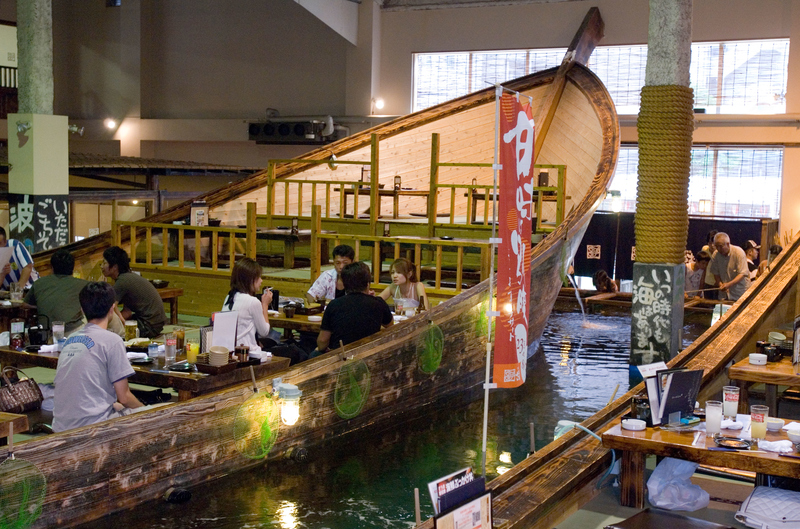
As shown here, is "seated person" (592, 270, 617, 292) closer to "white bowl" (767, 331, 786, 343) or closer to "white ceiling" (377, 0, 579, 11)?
"white ceiling" (377, 0, 579, 11)

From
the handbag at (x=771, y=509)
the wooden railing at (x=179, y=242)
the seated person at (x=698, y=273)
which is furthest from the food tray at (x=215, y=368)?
the seated person at (x=698, y=273)

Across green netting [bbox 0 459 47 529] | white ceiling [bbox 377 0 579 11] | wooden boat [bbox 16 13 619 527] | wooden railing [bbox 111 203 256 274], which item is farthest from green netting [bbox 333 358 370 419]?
white ceiling [bbox 377 0 579 11]

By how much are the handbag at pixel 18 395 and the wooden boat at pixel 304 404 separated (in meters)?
0.95

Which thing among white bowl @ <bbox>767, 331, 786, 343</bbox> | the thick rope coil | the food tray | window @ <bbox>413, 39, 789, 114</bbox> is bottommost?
the food tray

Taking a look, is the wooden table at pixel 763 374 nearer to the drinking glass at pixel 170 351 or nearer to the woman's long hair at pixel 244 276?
the woman's long hair at pixel 244 276

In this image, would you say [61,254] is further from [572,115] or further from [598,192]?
[572,115]

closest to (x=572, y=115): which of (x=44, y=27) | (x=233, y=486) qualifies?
(x=44, y=27)

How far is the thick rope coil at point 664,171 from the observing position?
6.52 metres

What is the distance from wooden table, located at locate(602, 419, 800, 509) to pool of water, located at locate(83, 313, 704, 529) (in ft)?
3.70

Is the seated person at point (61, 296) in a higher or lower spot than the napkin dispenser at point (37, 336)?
higher

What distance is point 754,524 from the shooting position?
11.0ft

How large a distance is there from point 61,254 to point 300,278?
278 cm

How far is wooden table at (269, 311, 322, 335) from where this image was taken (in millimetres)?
6105

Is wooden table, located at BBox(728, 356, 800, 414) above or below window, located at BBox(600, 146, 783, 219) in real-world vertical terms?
below
